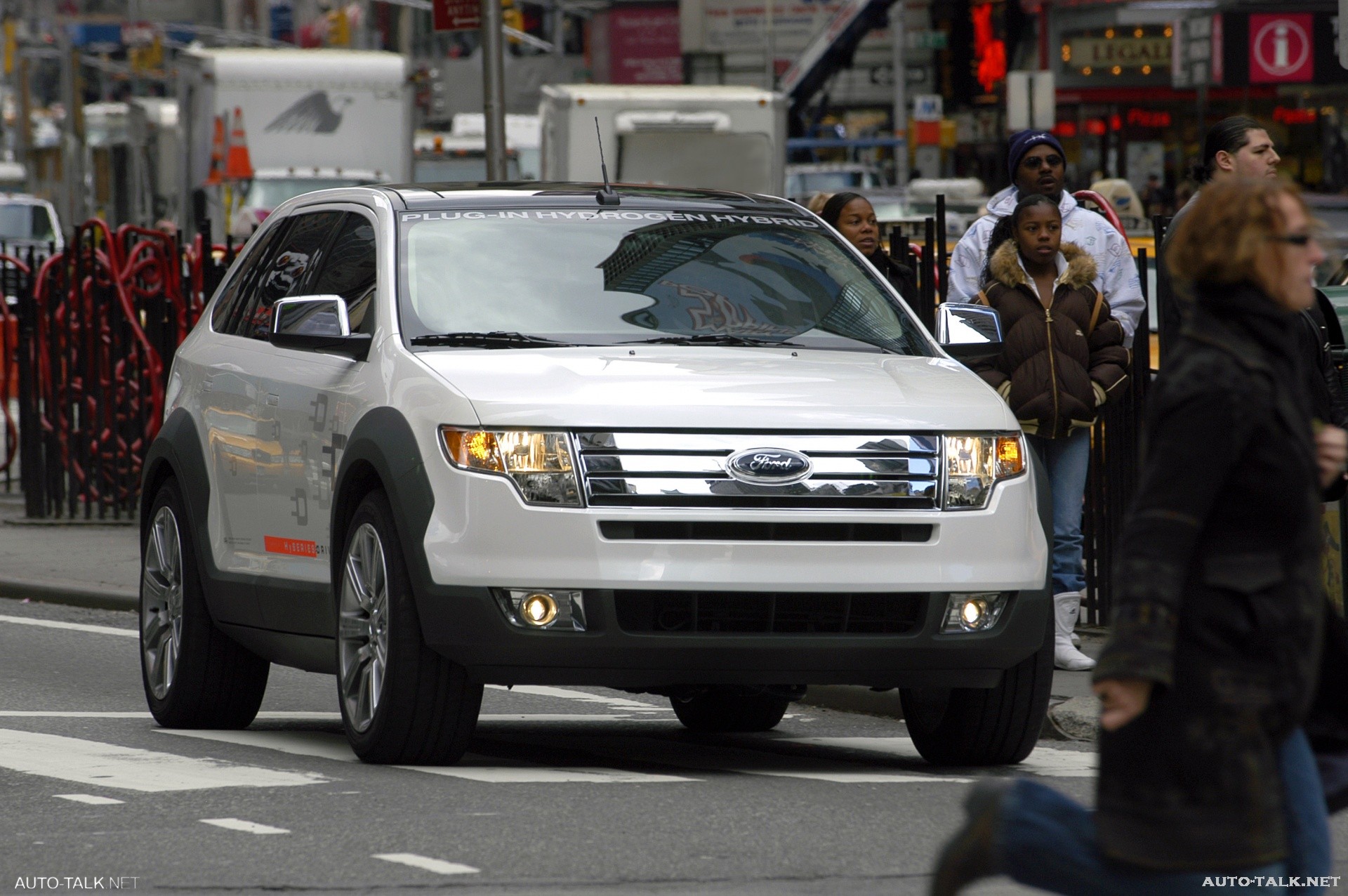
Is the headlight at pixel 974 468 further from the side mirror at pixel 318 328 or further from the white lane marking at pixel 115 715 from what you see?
the white lane marking at pixel 115 715

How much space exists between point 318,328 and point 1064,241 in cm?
335

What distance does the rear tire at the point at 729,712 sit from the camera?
8727 mm

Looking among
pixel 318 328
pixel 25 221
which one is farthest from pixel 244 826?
pixel 25 221

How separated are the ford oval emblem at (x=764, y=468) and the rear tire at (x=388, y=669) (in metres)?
0.93

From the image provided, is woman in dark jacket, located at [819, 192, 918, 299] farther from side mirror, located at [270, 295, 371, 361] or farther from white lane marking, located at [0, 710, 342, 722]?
side mirror, located at [270, 295, 371, 361]

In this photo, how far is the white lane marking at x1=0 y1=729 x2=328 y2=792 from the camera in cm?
725

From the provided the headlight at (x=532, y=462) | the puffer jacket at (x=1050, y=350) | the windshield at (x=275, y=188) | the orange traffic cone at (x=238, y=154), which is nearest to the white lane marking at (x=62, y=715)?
the headlight at (x=532, y=462)

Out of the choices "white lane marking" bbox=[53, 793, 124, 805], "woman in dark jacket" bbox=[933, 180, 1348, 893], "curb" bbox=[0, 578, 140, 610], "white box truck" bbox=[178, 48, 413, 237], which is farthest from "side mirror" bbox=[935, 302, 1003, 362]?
"white box truck" bbox=[178, 48, 413, 237]

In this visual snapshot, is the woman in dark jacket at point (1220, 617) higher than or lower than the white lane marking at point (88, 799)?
higher

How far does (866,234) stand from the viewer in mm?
11000

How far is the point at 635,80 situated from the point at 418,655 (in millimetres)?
62192

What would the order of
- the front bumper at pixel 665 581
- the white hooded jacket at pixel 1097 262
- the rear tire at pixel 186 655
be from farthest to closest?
the white hooded jacket at pixel 1097 262 < the rear tire at pixel 186 655 < the front bumper at pixel 665 581

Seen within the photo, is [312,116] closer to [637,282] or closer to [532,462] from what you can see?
[637,282]

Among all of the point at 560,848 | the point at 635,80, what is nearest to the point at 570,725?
the point at 560,848
